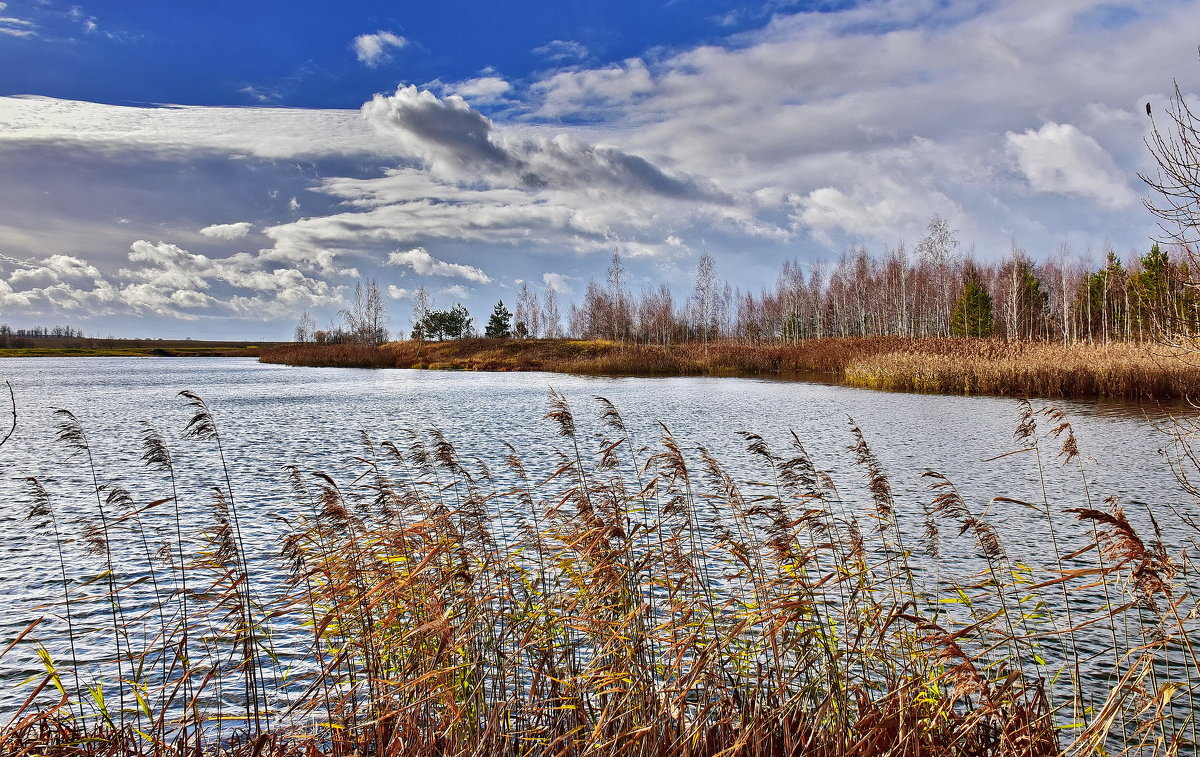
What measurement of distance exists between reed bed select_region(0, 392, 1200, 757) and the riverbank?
8.24 feet

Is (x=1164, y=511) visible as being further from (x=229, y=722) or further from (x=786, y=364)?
(x=786, y=364)

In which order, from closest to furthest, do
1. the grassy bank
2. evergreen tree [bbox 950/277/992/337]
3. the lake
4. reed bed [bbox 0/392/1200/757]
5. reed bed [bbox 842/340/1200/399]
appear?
reed bed [bbox 0/392/1200/757] → the lake → reed bed [bbox 842/340/1200/399] → evergreen tree [bbox 950/277/992/337] → the grassy bank

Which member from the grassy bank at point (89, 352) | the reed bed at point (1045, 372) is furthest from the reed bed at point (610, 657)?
the grassy bank at point (89, 352)

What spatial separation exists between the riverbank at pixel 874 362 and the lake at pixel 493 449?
239cm

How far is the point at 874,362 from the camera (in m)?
34.8

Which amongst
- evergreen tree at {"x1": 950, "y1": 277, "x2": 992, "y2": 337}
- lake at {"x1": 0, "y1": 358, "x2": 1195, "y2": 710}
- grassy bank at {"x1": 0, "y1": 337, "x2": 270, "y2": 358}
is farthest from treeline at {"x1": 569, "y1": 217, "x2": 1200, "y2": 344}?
grassy bank at {"x1": 0, "y1": 337, "x2": 270, "y2": 358}

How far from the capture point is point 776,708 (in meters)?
3.93

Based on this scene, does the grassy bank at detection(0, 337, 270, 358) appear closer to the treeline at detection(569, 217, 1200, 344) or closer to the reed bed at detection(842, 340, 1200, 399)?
the treeline at detection(569, 217, 1200, 344)

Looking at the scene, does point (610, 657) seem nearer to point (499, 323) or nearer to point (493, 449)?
point (493, 449)

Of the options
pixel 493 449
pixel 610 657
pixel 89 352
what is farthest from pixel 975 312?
pixel 89 352

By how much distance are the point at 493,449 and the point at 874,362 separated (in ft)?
84.8

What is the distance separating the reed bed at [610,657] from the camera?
3523 millimetres

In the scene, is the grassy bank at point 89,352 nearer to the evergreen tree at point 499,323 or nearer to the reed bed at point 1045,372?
the evergreen tree at point 499,323

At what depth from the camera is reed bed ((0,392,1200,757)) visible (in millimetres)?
3523
